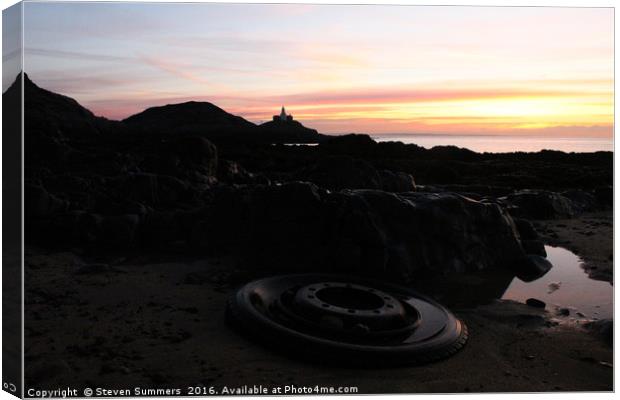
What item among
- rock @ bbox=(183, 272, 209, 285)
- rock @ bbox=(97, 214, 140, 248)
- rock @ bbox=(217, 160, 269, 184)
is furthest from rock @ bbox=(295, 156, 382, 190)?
rock @ bbox=(183, 272, 209, 285)

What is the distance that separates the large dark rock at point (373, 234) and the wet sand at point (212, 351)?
1043 millimetres

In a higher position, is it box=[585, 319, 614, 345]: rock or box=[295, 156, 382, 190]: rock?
box=[295, 156, 382, 190]: rock

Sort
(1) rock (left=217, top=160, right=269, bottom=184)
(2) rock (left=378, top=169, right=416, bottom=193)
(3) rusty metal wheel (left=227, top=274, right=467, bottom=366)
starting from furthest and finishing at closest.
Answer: (1) rock (left=217, top=160, right=269, bottom=184)
(2) rock (left=378, top=169, right=416, bottom=193)
(3) rusty metal wheel (left=227, top=274, right=467, bottom=366)

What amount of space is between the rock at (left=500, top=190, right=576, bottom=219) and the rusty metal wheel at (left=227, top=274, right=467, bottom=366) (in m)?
7.33

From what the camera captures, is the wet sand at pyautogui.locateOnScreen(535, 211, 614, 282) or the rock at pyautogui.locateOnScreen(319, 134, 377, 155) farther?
the rock at pyautogui.locateOnScreen(319, 134, 377, 155)

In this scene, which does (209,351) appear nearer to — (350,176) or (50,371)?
(50,371)

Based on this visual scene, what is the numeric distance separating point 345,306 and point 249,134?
3.63m

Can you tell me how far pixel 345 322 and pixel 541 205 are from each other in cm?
874

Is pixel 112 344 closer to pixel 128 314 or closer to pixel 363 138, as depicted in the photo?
pixel 128 314

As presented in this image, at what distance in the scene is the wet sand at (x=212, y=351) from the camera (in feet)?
14.3

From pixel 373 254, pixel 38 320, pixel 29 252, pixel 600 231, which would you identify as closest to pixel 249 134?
pixel 373 254

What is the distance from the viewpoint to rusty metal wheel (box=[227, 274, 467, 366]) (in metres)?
4.47

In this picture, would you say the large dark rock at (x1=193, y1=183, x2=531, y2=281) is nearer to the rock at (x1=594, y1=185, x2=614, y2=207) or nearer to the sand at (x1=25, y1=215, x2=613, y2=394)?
the sand at (x1=25, y1=215, x2=613, y2=394)

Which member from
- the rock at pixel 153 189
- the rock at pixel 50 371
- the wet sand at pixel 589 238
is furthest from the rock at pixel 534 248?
the rock at pixel 50 371
